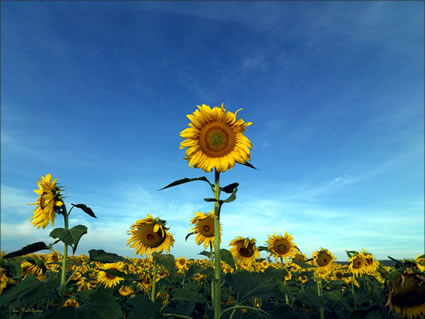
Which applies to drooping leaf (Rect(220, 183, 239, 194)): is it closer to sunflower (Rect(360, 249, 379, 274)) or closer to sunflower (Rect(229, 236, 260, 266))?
sunflower (Rect(229, 236, 260, 266))

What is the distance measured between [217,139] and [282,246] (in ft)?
17.6

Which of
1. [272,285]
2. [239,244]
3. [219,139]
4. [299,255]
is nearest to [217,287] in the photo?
[272,285]

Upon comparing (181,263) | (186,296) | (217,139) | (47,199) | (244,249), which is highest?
(217,139)

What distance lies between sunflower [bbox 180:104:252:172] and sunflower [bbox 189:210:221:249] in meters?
3.63

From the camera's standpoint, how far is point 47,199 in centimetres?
380

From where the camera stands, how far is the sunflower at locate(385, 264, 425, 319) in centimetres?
337

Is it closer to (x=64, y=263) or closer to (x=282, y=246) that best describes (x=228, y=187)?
(x=64, y=263)

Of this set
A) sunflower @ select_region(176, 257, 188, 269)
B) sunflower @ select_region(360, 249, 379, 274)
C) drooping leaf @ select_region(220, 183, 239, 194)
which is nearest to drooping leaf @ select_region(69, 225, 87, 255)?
drooping leaf @ select_region(220, 183, 239, 194)

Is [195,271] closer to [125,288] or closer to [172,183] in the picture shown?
[172,183]

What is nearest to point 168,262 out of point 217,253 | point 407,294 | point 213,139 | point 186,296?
point 186,296

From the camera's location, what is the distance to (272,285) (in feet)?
12.0

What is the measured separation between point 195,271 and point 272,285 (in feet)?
7.11

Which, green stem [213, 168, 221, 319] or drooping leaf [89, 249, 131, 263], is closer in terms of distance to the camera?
green stem [213, 168, 221, 319]

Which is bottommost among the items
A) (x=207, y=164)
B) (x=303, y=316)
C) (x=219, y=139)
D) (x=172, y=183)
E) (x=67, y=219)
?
(x=303, y=316)
